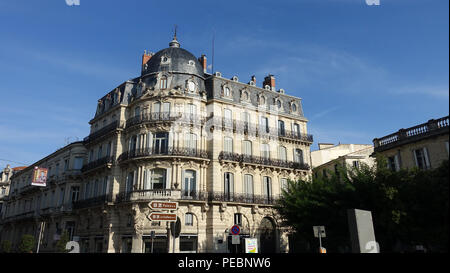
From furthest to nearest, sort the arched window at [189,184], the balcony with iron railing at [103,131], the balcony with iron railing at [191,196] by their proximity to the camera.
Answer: the balcony with iron railing at [103,131]
the arched window at [189,184]
the balcony with iron railing at [191,196]

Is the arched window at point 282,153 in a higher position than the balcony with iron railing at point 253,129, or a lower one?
lower

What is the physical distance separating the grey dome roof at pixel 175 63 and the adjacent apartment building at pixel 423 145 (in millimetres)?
20700

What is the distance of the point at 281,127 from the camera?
3338 centimetres

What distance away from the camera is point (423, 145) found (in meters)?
6.15

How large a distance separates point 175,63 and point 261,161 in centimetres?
1270

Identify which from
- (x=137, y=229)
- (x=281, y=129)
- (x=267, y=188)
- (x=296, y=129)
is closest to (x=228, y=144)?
(x=267, y=188)

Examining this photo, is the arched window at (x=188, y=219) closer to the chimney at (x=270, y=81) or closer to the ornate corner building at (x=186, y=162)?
the ornate corner building at (x=186, y=162)

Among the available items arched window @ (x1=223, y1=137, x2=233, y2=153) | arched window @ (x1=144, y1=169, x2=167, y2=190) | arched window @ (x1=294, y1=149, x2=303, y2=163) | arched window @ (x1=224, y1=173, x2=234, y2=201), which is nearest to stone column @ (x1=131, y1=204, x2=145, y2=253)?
arched window @ (x1=144, y1=169, x2=167, y2=190)

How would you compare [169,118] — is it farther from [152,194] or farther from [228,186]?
[228,186]

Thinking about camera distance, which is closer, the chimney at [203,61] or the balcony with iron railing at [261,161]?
the balcony with iron railing at [261,161]

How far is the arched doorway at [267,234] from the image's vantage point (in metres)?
28.1

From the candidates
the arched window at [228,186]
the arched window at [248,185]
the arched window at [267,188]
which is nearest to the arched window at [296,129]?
the arched window at [267,188]
